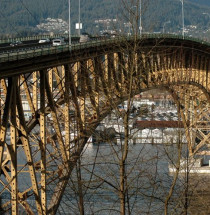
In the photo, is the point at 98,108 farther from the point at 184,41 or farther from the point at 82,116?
the point at 184,41

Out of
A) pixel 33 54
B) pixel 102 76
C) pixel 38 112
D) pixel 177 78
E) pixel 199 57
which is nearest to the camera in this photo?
pixel 33 54

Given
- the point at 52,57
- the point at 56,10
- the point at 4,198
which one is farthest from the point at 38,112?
the point at 56,10

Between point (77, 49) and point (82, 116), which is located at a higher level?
point (77, 49)

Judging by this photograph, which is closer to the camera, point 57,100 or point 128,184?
point 128,184

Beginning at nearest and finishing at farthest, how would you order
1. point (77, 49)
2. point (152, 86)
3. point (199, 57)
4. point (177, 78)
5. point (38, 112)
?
point (38, 112), point (77, 49), point (152, 86), point (177, 78), point (199, 57)

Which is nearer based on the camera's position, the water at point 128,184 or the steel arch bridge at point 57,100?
the water at point 128,184

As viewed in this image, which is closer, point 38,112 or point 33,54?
point 33,54

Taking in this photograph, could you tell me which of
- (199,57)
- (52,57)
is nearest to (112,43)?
(52,57)

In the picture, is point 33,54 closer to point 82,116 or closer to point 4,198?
point 82,116

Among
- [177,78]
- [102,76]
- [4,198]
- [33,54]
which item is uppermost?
[33,54]

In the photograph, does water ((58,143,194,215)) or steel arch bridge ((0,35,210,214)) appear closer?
water ((58,143,194,215))
